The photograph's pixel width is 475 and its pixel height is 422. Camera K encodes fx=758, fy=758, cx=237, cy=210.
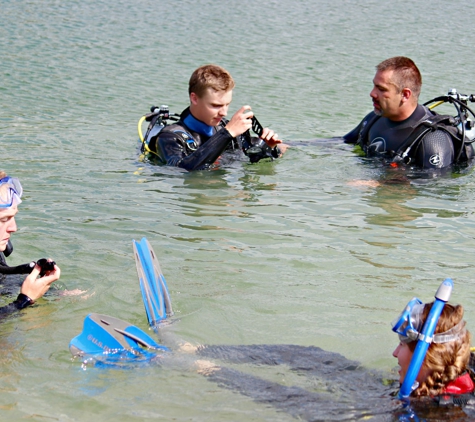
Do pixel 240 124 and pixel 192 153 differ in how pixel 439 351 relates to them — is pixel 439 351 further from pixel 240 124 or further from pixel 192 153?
pixel 192 153

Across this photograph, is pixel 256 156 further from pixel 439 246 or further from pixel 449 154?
pixel 439 246

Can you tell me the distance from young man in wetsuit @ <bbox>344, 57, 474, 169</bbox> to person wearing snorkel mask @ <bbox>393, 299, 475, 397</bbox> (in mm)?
4514

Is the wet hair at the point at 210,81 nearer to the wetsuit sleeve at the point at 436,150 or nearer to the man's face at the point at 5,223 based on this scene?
the wetsuit sleeve at the point at 436,150

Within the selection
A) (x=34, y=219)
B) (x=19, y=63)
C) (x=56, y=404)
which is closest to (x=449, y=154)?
(x=34, y=219)

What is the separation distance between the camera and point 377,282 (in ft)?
16.1

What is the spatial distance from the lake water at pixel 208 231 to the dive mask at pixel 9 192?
0.66m

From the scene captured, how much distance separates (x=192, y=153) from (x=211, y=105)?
1.62 feet

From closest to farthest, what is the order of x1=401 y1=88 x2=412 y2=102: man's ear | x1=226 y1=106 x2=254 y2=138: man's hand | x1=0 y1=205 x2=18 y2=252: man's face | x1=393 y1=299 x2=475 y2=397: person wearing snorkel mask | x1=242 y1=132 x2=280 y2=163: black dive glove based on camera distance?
x1=393 y1=299 x2=475 y2=397: person wearing snorkel mask < x1=0 y1=205 x2=18 y2=252: man's face < x1=226 y1=106 x2=254 y2=138: man's hand < x1=401 y1=88 x2=412 y2=102: man's ear < x1=242 y1=132 x2=280 y2=163: black dive glove

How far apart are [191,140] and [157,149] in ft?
1.51

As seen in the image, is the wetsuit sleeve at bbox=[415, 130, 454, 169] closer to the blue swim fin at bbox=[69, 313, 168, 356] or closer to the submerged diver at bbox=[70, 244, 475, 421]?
the submerged diver at bbox=[70, 244, 475, 421]

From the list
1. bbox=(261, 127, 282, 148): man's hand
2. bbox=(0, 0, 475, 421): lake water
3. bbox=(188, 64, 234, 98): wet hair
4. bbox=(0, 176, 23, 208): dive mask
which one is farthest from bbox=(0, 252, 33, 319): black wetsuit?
bbox=(261, 127, 282, 148): man's hand

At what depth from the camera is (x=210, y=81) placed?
7.15m

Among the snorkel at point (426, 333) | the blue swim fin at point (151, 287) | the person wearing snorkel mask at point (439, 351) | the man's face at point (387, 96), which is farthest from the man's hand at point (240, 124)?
the snorkel at point (426, 333)

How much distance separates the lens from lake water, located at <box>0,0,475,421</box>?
3.70 meters
